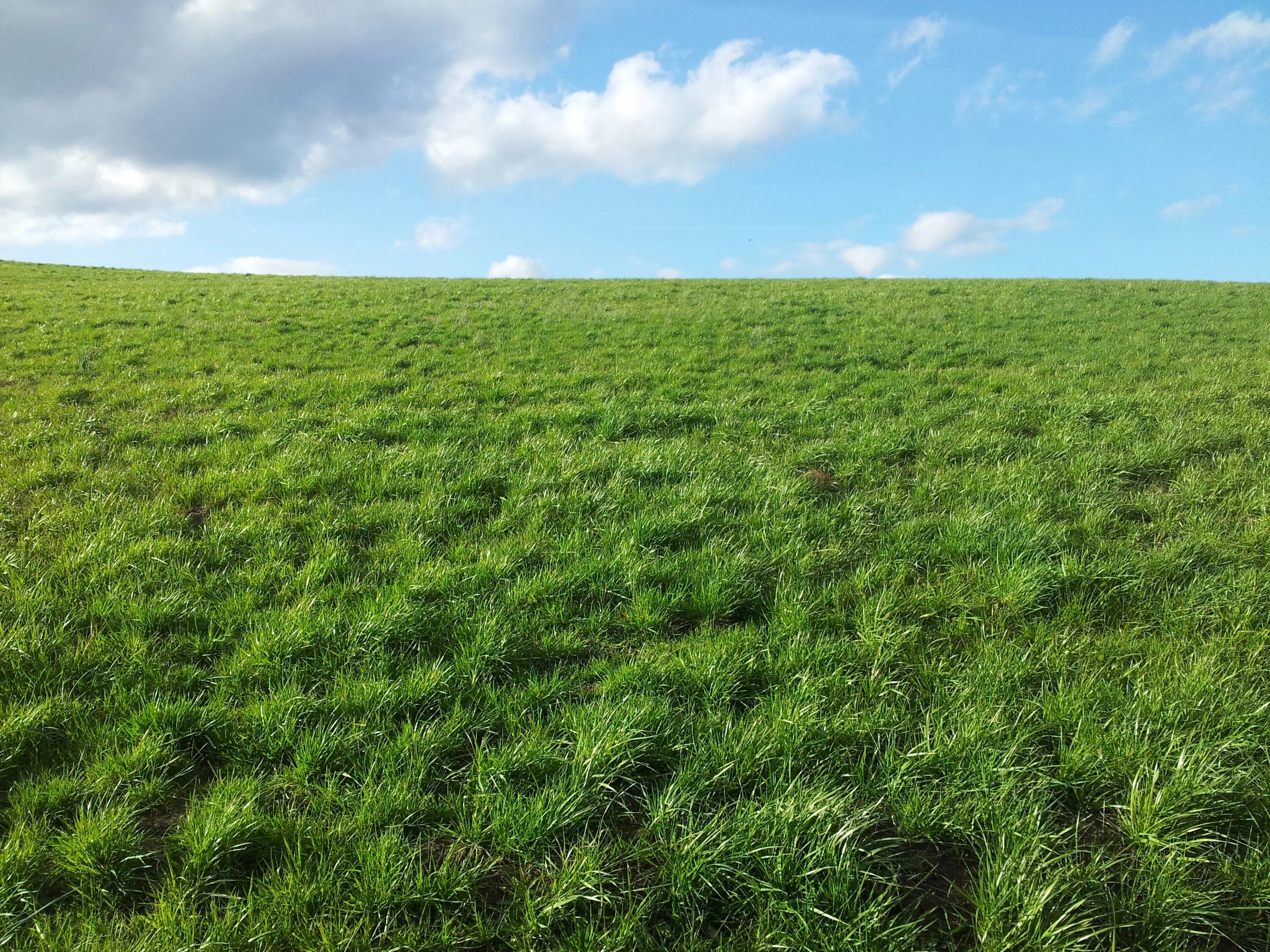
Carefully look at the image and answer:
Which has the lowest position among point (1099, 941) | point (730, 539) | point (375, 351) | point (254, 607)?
point (1099, 941)

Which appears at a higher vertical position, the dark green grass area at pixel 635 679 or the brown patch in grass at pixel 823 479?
the brown patch in grass at pixel 823 479

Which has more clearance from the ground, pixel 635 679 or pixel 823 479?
pixel 823 479

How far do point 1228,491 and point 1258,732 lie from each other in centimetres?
427

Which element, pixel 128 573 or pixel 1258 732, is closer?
pixel 1258 732

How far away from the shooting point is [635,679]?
381cm

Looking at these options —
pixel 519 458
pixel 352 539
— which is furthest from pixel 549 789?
pixel 519 458

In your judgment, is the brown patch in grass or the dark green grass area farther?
the brown patch in grass

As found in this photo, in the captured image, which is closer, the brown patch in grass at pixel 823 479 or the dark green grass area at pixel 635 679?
the dark green grass area at pixel 635 679

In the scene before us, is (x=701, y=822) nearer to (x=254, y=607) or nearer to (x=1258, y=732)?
(x=1258, y=732)

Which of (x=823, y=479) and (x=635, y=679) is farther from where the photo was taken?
(x=823, y=479)

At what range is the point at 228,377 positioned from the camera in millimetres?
11031

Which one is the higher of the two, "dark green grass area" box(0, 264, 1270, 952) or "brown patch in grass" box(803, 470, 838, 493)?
"brown patch in grass" box(803, 470, 838, 493)

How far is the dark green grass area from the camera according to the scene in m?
2.62

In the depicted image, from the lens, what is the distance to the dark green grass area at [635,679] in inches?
103
